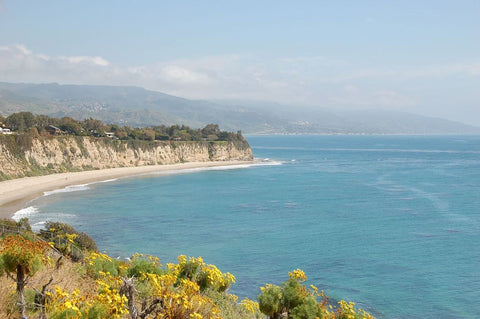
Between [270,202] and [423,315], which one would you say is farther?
[270,202]

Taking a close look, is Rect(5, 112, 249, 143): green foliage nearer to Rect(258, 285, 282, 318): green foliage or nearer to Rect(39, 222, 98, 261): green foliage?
Rect(39, 222, 98, 261): green foliage

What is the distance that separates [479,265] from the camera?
30.0 metres

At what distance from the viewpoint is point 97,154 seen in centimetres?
9288

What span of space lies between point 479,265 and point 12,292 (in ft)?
97.3

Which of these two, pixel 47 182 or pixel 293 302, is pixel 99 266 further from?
pixel 47 182

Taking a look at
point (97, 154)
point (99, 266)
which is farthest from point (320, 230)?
point (97, 154)

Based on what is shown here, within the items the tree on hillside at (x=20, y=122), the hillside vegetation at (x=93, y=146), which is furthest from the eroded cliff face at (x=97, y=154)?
the tree on hillside at (x=20, y=122)

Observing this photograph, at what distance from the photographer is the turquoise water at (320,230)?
25891mm

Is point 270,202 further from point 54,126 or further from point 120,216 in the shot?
point 54,126

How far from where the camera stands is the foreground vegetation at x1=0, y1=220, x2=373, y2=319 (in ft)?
23.7

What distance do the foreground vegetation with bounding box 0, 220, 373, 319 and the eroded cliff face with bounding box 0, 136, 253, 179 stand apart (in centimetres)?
6265

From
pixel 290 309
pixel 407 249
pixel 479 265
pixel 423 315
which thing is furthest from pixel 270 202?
pixel 290 309

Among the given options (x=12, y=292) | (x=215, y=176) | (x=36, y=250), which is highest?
(x=36, y=250)

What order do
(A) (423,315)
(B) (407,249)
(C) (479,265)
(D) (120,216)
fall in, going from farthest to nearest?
(D) (120,216) → (B) (407,249) → (C) (479,265) → (A) (423,315)
